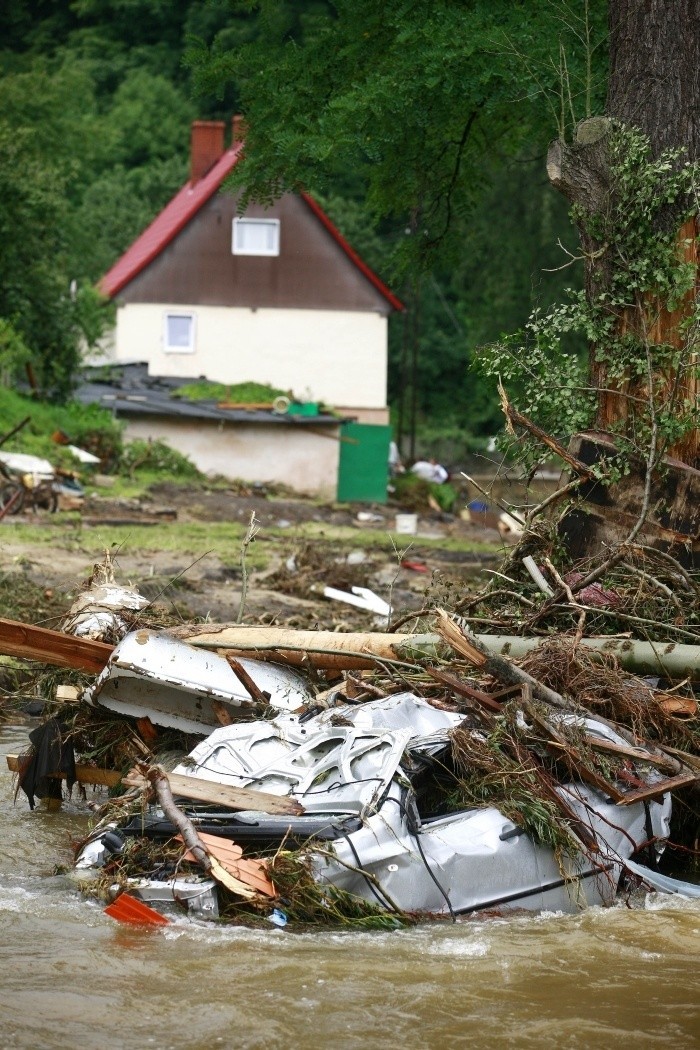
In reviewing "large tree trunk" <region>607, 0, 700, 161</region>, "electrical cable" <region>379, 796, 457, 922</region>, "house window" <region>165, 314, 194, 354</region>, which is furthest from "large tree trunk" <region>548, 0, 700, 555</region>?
"house window" <region>165, 314, 194, 354</region>

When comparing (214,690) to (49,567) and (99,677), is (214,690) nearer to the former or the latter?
(99,677)

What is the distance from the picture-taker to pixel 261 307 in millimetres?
37906

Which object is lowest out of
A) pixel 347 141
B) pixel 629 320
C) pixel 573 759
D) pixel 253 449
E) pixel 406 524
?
pixel 406 524

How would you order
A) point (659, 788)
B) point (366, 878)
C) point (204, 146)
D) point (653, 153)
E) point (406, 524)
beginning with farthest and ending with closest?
point (204, 146)
point (406, 524)
point (653, 153)
point (659, 788)
point (366, 878)

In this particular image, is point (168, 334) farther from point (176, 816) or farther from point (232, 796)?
point (176, 816)

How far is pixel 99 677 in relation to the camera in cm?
831

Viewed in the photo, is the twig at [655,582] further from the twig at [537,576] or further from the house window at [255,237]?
the house window at [255,237]

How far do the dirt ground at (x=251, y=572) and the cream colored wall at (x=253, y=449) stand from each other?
4418mm

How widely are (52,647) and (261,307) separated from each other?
3013 centimetres

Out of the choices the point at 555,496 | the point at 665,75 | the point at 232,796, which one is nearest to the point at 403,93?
the point at 665,75

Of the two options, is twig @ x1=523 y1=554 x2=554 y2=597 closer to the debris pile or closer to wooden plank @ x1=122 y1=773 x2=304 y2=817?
the debris pile

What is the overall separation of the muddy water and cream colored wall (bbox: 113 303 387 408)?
30.8 meters

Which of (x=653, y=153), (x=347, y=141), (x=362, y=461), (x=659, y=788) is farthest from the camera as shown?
(x=362, y=461)

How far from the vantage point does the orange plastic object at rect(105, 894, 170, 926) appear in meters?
6.71
